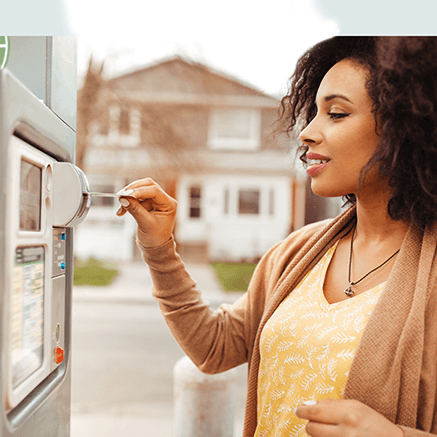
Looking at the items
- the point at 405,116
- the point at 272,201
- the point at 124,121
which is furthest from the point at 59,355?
the point at 272,201

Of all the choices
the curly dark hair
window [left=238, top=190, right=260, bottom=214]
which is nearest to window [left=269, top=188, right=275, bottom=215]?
window [left=238, top=190, right=260, bottom=214]

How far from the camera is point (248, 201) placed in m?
10.2

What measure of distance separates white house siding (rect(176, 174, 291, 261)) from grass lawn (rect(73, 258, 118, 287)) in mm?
1913

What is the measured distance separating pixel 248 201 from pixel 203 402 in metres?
8.37

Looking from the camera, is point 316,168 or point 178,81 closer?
point 316,168

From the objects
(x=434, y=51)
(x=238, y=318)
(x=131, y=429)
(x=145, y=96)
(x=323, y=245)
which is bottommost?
(x=131, y=429)

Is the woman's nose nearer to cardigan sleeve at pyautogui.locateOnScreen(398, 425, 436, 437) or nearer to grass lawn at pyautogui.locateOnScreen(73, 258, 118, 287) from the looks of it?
cardigan sleeve at pyautogui.locateOnScreen(398, 425, 436, 437)

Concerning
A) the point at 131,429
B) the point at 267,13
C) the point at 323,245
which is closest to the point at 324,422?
the point at 323,245

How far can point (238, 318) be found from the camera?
116 cm

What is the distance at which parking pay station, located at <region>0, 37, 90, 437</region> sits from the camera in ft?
2.32

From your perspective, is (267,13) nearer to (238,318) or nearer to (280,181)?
(238,318)

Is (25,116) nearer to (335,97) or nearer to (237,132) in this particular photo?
(335,97)

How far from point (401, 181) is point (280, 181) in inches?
365

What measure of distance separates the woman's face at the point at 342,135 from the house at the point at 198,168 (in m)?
5.37
